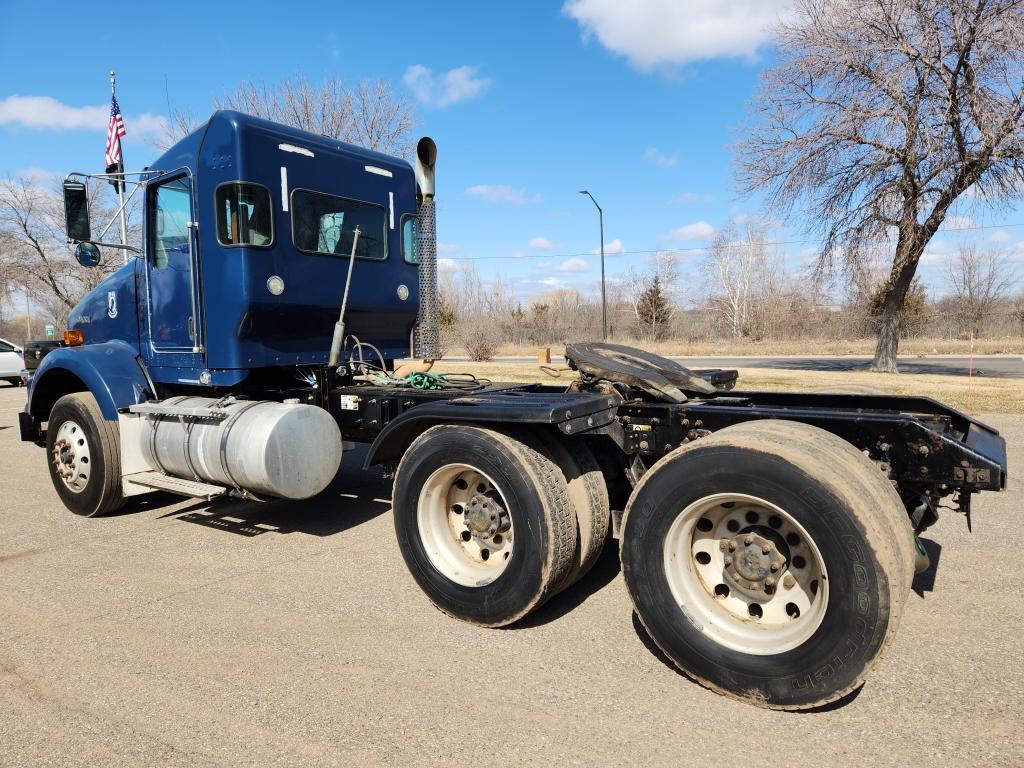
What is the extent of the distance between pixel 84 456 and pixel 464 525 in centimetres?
391

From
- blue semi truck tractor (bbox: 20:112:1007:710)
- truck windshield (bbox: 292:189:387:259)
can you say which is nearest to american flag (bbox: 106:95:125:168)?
blue semi truck tractor (bbox: 20:112:1007:710)

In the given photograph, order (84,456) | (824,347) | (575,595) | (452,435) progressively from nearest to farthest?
(452,435) → (575,595) → (84,456) → (824,347)

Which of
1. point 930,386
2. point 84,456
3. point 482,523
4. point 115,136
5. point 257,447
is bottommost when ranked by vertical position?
point 930,386

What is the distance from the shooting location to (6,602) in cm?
405

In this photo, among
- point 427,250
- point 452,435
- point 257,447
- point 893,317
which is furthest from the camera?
point 893,317

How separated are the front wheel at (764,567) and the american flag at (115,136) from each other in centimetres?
1021

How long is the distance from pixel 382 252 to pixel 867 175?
60.9 feet

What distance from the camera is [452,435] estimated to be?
366 cm

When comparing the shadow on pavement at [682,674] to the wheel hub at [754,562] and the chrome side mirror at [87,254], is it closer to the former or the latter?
the wheel hub at [754,562]

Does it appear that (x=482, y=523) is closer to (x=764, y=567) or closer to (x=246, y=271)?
(x=764, y=567)

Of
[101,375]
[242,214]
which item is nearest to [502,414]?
[242,214]

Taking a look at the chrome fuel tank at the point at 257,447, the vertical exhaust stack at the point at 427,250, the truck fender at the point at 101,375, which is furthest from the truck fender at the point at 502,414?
Result: the truck fender at the point at 101,375

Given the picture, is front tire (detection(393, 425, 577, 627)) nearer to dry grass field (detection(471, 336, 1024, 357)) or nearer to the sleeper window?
the sleeper window

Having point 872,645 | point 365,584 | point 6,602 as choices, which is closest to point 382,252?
point 365,584
